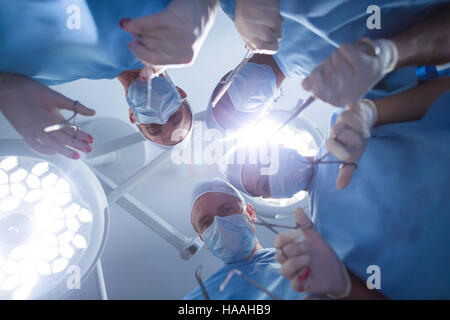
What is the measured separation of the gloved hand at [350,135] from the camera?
2.63 feet

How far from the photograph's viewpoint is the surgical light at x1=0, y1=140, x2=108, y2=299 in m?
1.03

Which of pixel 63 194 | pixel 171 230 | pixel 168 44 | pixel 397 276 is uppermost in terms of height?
pixel 168 44

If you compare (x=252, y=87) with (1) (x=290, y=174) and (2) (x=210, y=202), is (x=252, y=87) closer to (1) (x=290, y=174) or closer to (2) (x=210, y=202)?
(1) (x=290, y=174)

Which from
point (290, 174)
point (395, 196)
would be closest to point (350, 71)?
point (395, 196)

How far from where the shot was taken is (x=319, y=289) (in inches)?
31.7

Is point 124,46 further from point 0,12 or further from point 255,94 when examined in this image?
point 255,94

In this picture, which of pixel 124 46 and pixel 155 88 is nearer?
pixel 124 46

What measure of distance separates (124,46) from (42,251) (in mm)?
806

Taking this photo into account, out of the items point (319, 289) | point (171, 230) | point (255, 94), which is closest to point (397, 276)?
point (319, 289)

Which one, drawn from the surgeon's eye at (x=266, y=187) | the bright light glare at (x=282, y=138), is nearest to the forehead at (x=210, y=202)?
the surgeon's eye at (x=266, y=187)

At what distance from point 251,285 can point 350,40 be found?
89 centimetres

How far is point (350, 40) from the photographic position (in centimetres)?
96

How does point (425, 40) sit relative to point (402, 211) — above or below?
above

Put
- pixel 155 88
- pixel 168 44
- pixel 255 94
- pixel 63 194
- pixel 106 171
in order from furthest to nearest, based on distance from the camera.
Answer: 1. pixel 106 171
2. pixel 255 94
3. pixel 155 88
4. pixel 63 194
5. pixel 168 44
